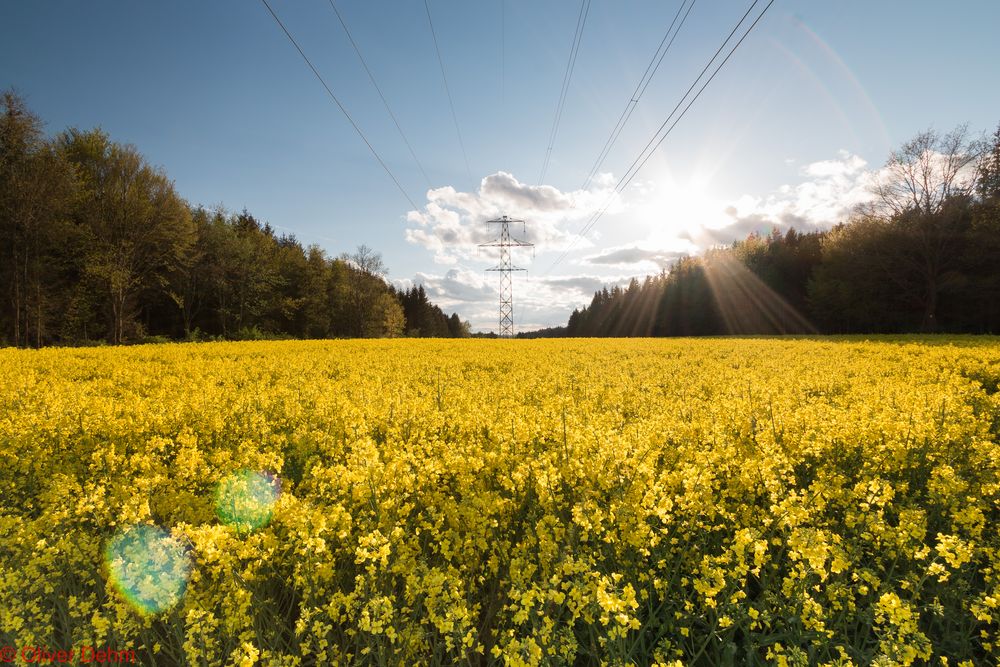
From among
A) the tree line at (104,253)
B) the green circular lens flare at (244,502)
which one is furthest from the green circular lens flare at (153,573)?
the tree line at (104,253)

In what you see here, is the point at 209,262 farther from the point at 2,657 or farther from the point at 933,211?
the point at 933,211

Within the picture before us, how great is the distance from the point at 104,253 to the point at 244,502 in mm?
39658

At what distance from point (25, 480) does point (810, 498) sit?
289 inches

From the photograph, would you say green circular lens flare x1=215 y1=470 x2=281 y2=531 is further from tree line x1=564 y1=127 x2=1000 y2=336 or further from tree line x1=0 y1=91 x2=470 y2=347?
tree line x1=564 y1=127 x2=1000 y2=336

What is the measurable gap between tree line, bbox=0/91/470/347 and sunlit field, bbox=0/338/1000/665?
103 ft

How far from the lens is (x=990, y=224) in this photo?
34375 millimetres

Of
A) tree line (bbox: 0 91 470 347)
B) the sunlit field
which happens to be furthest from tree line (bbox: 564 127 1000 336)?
tree line (bbox: 0 91 470 347)

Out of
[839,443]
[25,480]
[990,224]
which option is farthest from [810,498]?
[990,224]

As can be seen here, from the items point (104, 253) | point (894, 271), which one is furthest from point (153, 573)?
point (894, 271)

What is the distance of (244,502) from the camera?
3324mm

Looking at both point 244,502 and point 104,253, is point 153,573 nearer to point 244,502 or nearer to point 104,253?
point 244,502

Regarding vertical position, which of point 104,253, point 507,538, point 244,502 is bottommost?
point 507,538

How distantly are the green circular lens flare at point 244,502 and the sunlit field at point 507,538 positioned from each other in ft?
0.07

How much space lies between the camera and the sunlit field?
239 cm
